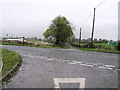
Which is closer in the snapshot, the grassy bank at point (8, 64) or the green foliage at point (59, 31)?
the grassy bank at point (8, 64)

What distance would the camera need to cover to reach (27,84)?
3.47 m

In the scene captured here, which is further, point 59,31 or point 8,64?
point 59,31

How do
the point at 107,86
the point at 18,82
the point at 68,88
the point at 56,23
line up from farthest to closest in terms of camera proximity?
the point at 56,23 → the point at 18,82 → the point at 107,86 → the point at 68,88

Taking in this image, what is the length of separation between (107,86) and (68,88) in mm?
1290

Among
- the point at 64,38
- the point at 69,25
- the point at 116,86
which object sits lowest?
the point at 116,86

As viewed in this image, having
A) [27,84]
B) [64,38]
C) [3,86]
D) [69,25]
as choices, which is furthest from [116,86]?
[69,25]

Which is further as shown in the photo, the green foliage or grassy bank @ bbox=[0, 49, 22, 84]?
the green foliage

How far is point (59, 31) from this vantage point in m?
41.8

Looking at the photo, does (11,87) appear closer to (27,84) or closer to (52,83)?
(27,84)

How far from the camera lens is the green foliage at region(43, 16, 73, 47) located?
41.3 m

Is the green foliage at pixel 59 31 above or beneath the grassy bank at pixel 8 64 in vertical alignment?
above

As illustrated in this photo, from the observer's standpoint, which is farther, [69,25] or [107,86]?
[69,25]

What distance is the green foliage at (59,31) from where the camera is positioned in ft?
136

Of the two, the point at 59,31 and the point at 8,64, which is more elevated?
the point at 59,31
